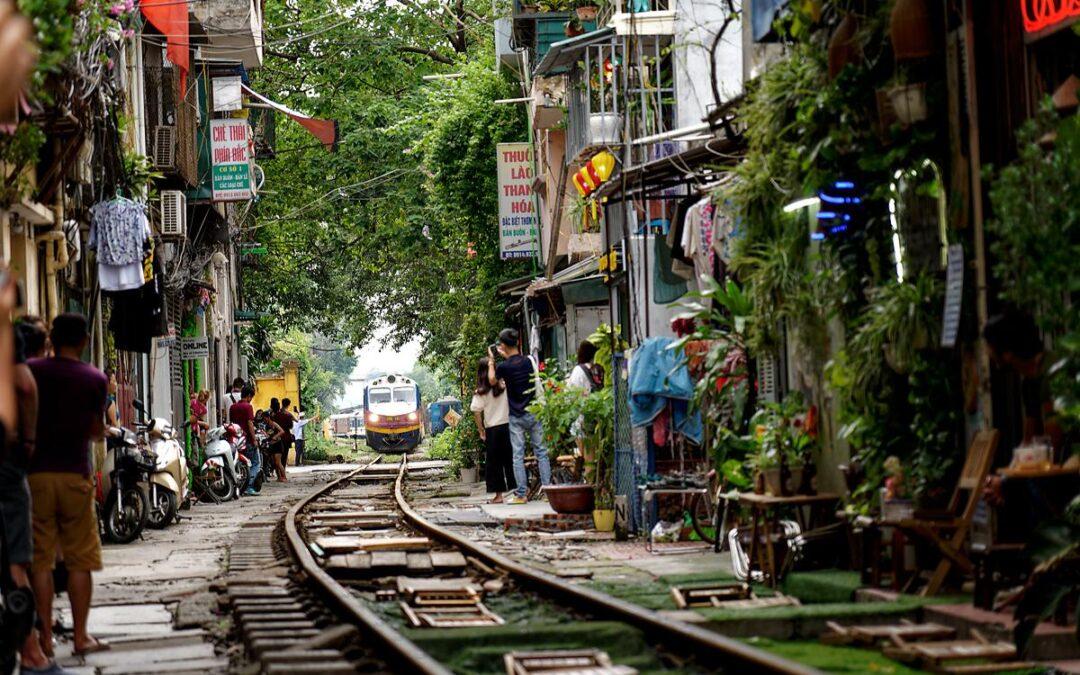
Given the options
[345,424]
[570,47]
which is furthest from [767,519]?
[345,424]

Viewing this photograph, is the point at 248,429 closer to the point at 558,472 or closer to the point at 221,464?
the point at 221,464

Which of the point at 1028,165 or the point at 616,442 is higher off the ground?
the point at 1028,165

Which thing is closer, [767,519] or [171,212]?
[767,519]

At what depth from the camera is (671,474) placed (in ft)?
49.3

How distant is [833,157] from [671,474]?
485cm

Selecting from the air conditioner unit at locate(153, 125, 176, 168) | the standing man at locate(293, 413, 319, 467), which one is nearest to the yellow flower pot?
the air conditioner unit at locate(153, 125, 176, 168)

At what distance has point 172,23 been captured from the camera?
995 inches

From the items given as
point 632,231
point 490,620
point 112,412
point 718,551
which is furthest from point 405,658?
point 632,231

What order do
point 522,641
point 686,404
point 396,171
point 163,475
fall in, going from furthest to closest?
point 396,171
point 163,475
point 686,404
point 522,641

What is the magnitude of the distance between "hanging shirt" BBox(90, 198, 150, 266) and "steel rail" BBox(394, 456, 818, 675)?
7.99 meters

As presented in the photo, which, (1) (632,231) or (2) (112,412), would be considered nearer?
(2) (112,412)

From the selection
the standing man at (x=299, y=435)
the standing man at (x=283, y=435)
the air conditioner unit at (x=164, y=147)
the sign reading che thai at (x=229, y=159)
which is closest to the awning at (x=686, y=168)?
the air conditioner unit at (x=164, y=147)

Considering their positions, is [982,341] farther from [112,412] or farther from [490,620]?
[112,412]

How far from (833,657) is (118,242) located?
12860mm
